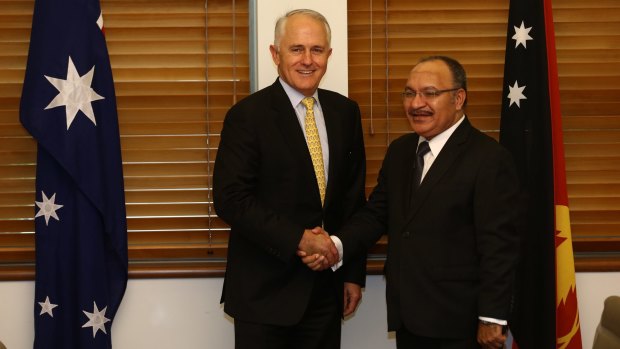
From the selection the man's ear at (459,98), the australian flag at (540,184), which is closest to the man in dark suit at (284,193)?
the man's ear at (459,98)

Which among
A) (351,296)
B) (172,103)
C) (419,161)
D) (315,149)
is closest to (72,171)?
(172,103)

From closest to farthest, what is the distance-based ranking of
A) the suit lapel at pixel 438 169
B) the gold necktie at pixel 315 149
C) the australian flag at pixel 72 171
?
the suit lapel at pixel 438 169
the gold necktie at pixel 315 149
the australian flag at pixel 72 171

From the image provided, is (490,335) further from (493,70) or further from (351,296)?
(493,70)

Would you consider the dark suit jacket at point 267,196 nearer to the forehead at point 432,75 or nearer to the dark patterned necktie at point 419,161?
the dark patterned necktie at point 419,161

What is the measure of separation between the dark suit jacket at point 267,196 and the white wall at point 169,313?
2.15 feet

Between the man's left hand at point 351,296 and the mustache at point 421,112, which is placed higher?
the mustache at point 421,112

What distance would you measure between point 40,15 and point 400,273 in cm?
174

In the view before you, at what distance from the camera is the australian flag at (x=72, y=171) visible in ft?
9.15

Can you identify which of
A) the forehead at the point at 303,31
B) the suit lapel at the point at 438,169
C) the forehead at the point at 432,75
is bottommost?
the suit lapel at the point at 438,169

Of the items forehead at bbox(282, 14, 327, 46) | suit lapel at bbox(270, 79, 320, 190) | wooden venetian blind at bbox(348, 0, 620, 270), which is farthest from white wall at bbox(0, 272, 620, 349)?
forehead at bbox(282, 14, 327, 46)

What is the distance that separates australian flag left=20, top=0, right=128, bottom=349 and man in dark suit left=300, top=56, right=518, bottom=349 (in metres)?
0.98

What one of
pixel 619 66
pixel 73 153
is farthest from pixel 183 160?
pixel 619 66

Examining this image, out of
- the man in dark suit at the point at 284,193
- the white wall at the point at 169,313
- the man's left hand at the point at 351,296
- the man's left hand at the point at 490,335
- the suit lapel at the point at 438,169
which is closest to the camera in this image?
the man's left hand at the point at 490,335

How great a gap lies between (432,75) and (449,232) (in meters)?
0.51
